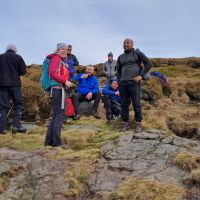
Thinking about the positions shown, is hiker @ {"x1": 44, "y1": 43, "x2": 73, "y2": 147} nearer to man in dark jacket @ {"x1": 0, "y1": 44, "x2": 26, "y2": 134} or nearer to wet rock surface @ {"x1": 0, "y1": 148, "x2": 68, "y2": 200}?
wet rock surface @ {"x1": 0, "y1": 148, "x2": 68, "y2": 200}

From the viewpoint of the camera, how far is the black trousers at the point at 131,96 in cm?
1127

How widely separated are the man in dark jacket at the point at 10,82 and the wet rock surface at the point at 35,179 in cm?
290

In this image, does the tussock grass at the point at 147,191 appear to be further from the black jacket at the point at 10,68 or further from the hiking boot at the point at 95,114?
the hiking boot at the point at 95,114

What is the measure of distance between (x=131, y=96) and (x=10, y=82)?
3.55 metres

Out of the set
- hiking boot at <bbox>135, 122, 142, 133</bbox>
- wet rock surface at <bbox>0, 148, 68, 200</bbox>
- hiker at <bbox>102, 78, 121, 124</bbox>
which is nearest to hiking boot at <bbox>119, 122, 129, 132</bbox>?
hiking boot at <bbox>135, 122, 142, 133</bbox>

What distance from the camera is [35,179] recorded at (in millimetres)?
7672

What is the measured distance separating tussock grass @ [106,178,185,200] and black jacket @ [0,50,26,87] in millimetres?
5917

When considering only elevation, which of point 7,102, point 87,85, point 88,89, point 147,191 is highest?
point 87,85

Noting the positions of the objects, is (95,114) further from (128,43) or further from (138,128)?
(128,43)

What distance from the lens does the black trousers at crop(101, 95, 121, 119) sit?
549 inches

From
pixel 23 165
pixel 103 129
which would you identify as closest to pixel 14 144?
pixel 23 165

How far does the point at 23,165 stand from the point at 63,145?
1667mm

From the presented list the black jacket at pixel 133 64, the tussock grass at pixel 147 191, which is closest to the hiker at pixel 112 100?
the black jacket at pixel 133 64

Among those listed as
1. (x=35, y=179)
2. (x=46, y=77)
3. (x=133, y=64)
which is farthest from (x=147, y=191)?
(x=133, y=64)
